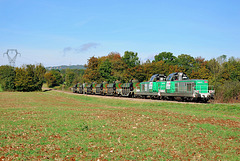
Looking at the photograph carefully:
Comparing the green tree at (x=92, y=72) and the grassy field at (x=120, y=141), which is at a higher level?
the green tree at (x=92, y=72)

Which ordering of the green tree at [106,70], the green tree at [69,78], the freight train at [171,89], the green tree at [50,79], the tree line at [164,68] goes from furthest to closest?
the green tree at [50,79], the green tree at [69,78], the green tree at [106,70], the tree line at [164,68], the freight train at [171,89]

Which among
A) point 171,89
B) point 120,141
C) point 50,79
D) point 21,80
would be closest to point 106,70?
point 21,80

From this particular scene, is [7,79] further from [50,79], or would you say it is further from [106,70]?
[50,79]

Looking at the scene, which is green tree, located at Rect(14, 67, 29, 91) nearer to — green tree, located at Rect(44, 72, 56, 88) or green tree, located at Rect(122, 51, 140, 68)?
green tree, located at Rect(122, 51, 140, 68)

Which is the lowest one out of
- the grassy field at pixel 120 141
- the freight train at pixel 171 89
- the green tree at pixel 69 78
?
the grassy field at pixel 120 141

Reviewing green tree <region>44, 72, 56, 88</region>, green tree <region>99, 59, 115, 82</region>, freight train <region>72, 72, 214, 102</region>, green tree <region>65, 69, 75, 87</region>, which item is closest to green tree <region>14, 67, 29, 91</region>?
green tree <region>99, 59, 115, 82</region>

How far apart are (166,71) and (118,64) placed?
2034cm

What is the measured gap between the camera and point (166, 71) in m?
80.8

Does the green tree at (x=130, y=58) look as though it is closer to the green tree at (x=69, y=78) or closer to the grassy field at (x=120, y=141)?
the green tree at (x=69, y=78)

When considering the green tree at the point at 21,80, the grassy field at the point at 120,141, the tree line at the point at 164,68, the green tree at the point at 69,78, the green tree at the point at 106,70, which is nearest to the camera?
the grassy field at the point at 120,141

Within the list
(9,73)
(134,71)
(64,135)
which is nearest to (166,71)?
(134,71)

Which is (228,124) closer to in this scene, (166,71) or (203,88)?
(203,88)

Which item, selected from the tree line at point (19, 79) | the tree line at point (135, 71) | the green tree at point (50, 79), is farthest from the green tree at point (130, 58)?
the green tree at point (50, 79)

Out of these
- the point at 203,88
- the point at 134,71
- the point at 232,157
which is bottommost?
the point at 232,157
